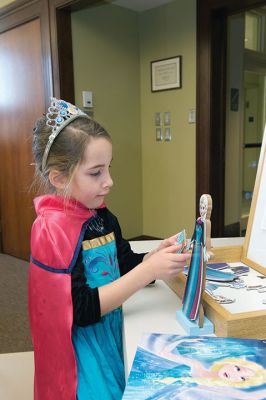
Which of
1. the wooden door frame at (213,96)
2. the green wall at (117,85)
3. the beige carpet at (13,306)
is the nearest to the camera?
the beige carpet at (13,306)

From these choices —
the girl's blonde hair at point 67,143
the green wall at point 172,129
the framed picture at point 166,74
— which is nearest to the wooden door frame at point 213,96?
the green wall at point 172,129

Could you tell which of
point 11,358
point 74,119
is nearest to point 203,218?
point 74,119

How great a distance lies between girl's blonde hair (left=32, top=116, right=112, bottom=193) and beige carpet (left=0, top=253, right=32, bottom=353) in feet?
4.83

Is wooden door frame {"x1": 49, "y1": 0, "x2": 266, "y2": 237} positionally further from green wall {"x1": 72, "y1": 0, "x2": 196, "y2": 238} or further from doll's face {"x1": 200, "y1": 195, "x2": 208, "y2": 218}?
doll's face {"x1": 200, "y1": 195, "x2": 208, "y2": 218}

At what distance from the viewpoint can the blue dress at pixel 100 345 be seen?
2.27 feet

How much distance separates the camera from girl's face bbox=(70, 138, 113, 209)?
74 cm

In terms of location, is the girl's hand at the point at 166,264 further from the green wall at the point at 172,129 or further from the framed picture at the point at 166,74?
the framed picture at the point at 166,74

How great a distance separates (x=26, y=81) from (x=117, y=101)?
86 centimetres

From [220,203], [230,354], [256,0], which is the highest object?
[256,0]

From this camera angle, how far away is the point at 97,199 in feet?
2.53

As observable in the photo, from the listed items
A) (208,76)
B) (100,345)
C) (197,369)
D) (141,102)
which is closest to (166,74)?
(141,102)

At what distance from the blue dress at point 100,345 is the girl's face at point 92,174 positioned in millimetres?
103

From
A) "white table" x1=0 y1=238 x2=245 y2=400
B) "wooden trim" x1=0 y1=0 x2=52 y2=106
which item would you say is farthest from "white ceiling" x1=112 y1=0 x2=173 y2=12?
"white table" x1=0 y1=238 x2=245 y2=400

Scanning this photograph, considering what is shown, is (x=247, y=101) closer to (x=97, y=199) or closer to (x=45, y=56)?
(x=45, y=56)
